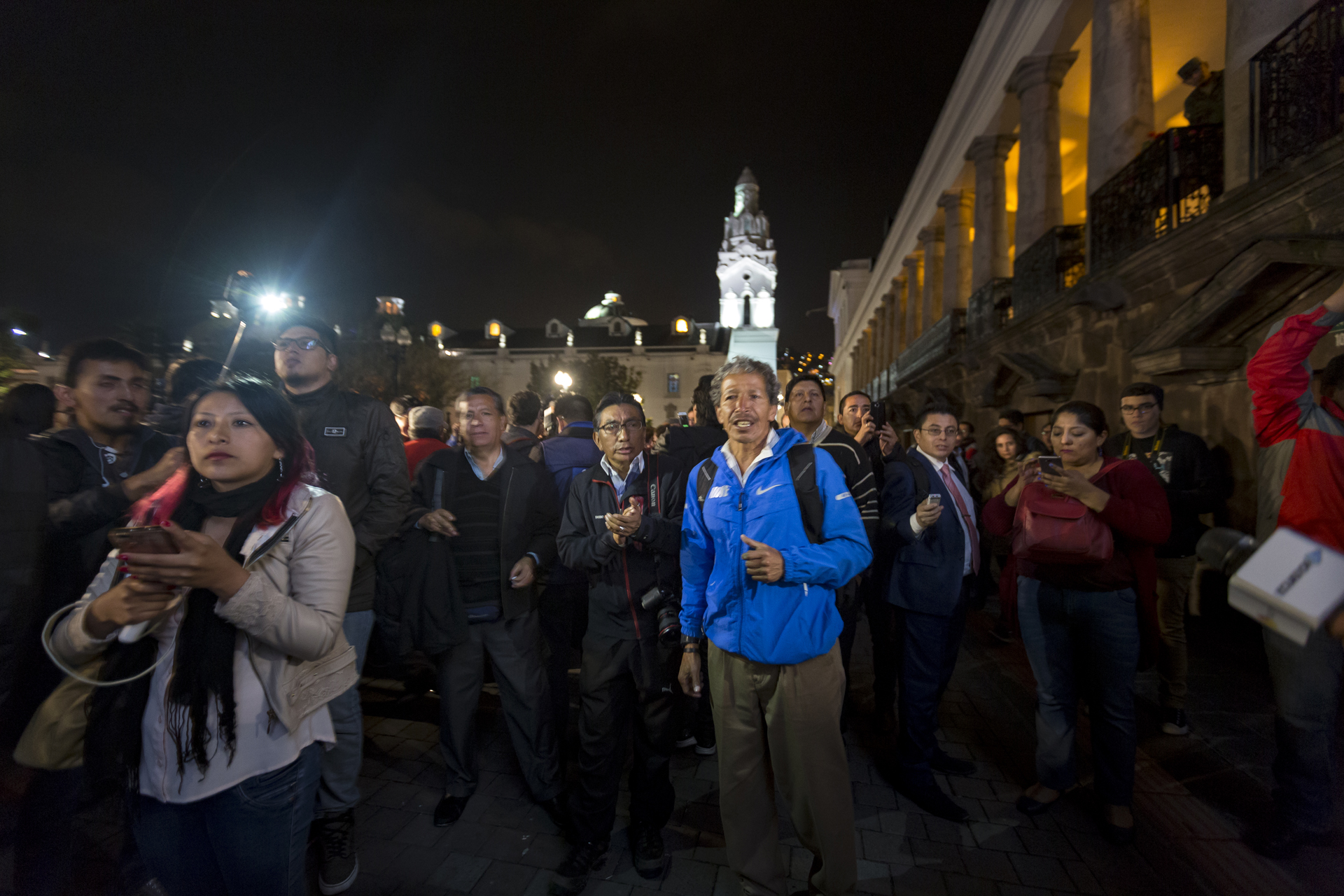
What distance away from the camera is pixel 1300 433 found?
2506 millimetres

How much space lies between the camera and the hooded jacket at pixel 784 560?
7.29 ft

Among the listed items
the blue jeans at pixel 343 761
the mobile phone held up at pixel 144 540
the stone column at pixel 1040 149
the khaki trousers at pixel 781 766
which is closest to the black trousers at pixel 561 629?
the blue jeans at pixel 343 761

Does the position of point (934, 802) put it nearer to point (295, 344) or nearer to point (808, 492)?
point (808, 492)

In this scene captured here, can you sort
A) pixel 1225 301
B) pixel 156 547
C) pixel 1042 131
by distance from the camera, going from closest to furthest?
pixel 156 547 → pixel 1225 301 → pixel 1042 131

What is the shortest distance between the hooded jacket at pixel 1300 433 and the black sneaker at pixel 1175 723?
1927mm

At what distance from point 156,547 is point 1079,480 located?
3.50 metres

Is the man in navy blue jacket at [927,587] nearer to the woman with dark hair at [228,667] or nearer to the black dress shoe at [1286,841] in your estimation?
the black dress shoe at [1286,841]

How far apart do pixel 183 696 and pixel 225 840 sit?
478 mm

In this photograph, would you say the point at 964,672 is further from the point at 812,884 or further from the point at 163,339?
the point at 163,339

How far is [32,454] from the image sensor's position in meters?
2.18

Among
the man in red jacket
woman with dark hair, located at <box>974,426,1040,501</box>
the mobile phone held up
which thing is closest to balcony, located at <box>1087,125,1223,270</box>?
woman with dark hair, located at <box>974,426,1040,501</box>

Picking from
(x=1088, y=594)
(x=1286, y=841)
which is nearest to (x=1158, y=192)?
(x=1088, y=594)

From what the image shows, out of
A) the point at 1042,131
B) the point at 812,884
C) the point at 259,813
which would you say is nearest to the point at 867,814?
the point at 812,884

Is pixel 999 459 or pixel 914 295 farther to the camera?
pixel 914 295
